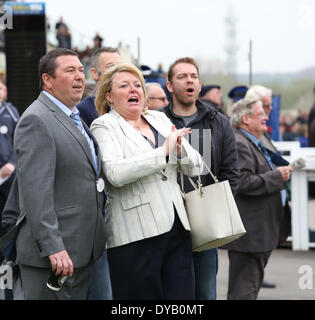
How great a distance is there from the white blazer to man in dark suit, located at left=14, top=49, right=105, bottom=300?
0.27 ft

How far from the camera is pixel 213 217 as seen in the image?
3.84 m

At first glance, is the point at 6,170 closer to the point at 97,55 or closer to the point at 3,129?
the point at 3,129

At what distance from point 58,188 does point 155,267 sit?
645mm

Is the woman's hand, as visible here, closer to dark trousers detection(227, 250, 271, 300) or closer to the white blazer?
the white blazer

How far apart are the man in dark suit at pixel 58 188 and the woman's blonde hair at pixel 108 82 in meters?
0.22

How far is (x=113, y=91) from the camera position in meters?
3.91

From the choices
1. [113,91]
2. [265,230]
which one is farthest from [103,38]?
[113,91]

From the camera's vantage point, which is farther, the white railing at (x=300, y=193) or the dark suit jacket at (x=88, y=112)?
the white railing at (x=300, y=193)

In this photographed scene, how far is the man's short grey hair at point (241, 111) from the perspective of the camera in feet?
19.0

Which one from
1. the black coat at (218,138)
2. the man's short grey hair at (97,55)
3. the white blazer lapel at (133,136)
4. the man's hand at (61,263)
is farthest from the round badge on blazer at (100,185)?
the man's short grey hair at (97,55)

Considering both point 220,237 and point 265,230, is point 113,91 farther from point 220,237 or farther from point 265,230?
point 265,230

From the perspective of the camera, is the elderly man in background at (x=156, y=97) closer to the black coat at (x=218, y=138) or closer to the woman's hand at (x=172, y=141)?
the black coat at (x=218, y=138)

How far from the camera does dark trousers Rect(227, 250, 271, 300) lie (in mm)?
5535

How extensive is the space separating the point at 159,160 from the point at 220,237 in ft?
1.78
